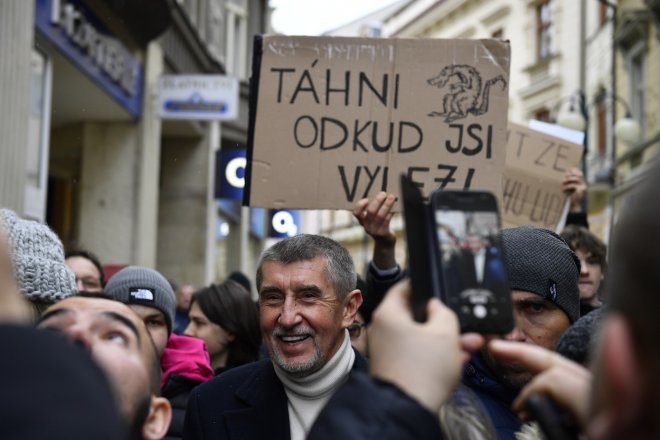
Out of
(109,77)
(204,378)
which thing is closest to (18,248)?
(204,378)

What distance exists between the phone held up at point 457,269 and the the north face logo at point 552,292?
1673 mm

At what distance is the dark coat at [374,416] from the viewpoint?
4.71 ft

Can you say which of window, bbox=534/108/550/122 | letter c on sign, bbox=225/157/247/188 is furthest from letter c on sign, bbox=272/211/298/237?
window, bbox=534/108/550/122

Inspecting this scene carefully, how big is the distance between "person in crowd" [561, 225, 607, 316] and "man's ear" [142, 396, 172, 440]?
3.10 metres

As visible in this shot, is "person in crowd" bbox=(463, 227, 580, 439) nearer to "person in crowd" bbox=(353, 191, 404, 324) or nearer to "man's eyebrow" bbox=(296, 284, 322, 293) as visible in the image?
"person in crowd" bbox=(353, 191, 404, 324)

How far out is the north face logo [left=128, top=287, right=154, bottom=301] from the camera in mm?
4449

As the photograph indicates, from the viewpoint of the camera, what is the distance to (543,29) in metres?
30.8

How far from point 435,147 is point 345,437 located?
2.60 metres

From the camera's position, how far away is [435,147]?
Answer: 3969mm

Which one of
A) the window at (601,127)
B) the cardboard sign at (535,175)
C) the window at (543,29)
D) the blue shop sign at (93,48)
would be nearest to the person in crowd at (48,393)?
the cardboard sign at (535,175)

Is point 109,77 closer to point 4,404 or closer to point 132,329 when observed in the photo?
point 132,329

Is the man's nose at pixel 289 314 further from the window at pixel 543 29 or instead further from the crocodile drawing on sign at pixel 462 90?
the window at pixel 543 29

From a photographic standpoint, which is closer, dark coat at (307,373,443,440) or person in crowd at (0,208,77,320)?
dark coat at (307,373,443,440)

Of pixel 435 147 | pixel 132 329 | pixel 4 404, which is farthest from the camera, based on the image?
pixel 435 147
